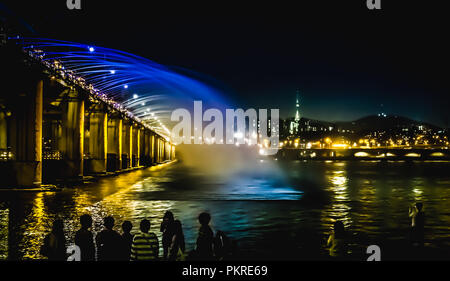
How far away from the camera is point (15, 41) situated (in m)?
32.3

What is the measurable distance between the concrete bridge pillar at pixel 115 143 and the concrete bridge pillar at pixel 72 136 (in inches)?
638

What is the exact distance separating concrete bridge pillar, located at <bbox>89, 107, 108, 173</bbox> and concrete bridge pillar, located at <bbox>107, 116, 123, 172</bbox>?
435cm

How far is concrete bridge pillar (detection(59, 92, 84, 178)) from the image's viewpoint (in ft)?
149

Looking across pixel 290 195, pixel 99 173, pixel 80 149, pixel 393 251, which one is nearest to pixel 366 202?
pixel 290 195

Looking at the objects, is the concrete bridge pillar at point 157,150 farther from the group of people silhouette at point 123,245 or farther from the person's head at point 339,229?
the group of people silhouette at point 123,245


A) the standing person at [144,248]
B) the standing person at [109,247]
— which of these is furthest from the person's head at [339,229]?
the standing person at [109,247]

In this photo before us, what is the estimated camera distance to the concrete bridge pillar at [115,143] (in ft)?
205

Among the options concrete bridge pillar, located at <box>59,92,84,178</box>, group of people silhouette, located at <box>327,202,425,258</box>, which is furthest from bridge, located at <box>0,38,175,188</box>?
group of people silhouette, located at <box>327,202,425,258</box>

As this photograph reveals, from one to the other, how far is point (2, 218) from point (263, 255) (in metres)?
11.9

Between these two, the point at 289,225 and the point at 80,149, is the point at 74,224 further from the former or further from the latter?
the point at 80,149

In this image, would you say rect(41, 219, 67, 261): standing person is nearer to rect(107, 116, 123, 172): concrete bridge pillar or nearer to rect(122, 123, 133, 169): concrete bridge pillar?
rect(107, 116, 123, 172): concrete bridge pillar

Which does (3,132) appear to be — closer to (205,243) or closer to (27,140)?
(27,140)

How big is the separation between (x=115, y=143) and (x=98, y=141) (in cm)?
1173

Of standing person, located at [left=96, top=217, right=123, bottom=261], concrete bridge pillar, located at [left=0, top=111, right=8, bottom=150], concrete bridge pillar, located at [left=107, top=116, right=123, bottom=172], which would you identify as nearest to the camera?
standing person, located at [left=96, top=217, right=123, bottom=261]
